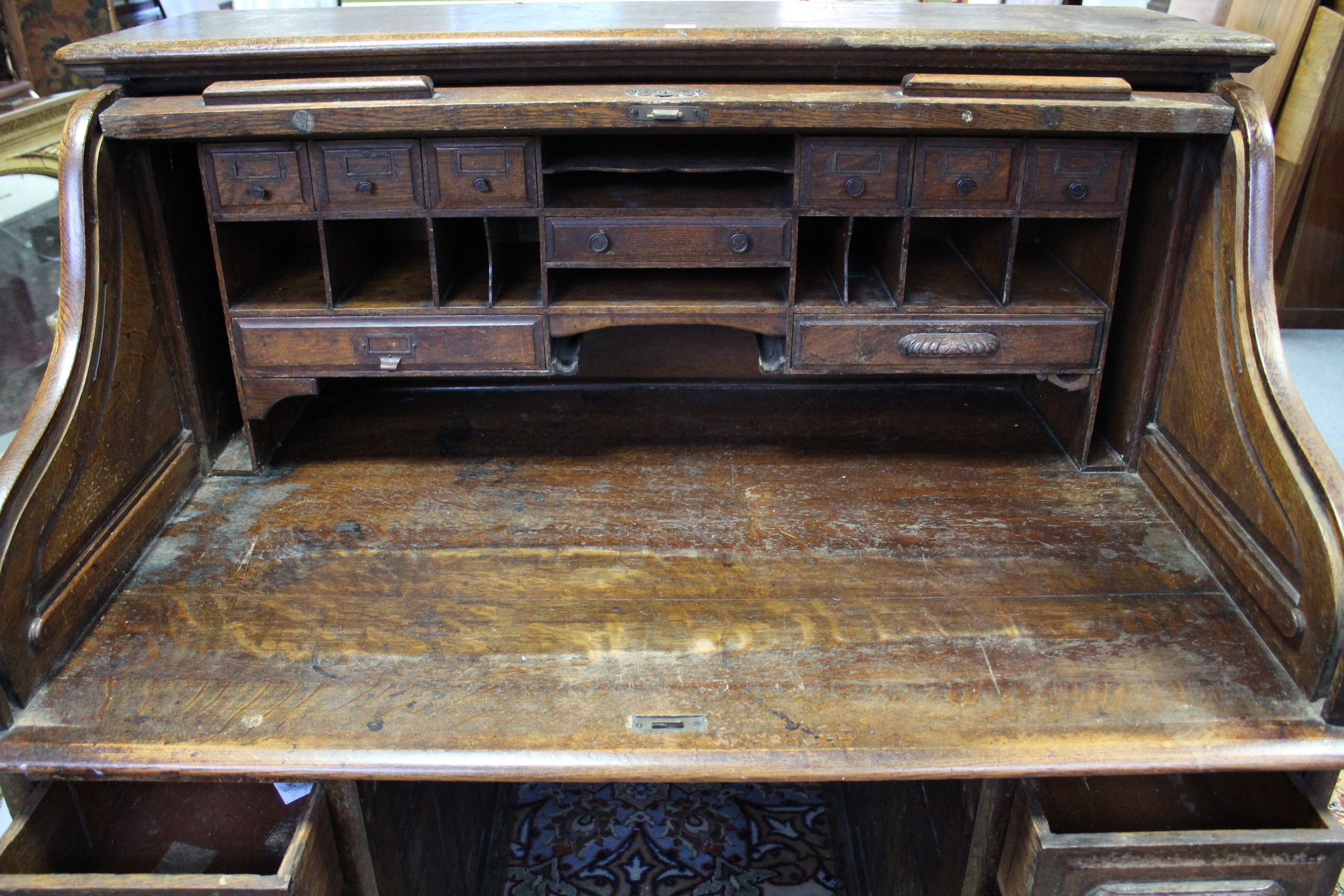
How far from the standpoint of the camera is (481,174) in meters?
1.58

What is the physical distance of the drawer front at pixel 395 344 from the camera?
1690 mm

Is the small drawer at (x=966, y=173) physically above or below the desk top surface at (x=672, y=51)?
below

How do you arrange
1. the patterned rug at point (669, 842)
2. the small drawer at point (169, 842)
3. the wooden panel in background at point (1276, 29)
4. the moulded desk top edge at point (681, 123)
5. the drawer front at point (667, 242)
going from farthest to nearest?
1. the wooden panel in background at point (1276, 29)
2. the patterned rug at point (669, 842)
3. the drawer front at point (667, 242)
4. the moulded desk top edge at point (681, 123)
5. the small drawer at point (169, 842)

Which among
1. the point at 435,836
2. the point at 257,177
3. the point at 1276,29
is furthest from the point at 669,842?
the point at 1276,29

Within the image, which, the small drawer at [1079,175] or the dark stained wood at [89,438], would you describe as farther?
the small drawer at [1079,175]

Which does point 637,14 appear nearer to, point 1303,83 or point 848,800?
point 848,800

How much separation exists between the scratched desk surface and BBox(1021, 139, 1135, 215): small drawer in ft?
1.61

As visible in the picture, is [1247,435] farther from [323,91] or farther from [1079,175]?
[323,91]

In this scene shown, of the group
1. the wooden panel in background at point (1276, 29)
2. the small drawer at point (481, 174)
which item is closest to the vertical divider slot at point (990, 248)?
the small drawer at point (481, 174)

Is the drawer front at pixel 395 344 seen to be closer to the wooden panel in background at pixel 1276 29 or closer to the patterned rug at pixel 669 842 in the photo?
the patterned rug at pixel 669 842

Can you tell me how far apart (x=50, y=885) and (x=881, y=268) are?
1507mm

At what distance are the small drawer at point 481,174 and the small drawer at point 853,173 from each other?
16.8 inches

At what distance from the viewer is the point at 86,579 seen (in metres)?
1.48

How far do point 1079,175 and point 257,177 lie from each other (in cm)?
128
